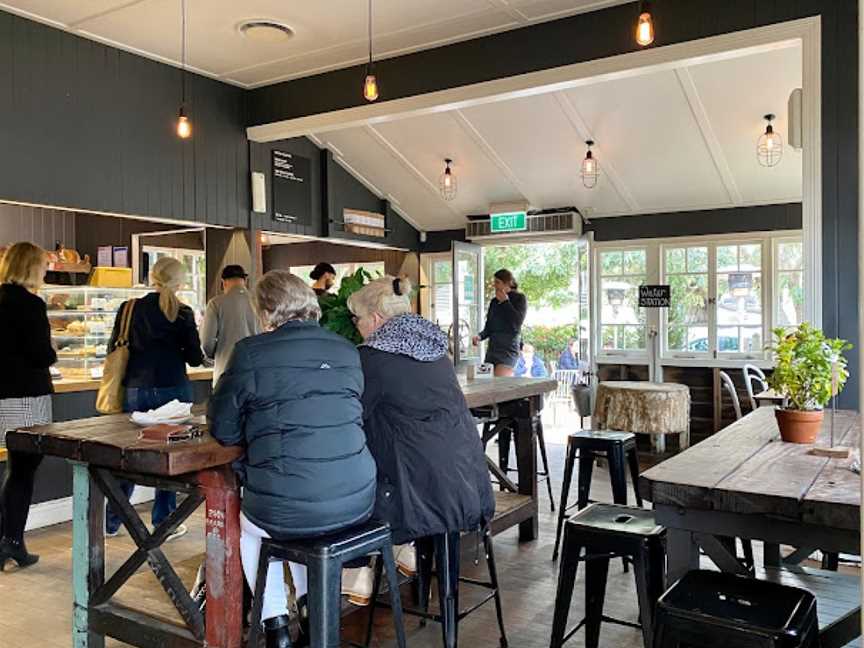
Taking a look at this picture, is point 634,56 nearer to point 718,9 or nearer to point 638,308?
point 718,9

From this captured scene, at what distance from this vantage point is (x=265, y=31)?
16.0 feet

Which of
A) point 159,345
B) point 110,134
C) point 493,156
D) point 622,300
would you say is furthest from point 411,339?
point 622,300

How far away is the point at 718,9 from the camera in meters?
Result: 4.21

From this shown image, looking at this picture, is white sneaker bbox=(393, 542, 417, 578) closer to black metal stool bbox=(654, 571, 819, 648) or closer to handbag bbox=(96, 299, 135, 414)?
black metal stool bbox=(654, 571, 819, 648)

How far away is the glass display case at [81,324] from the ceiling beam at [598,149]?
3.88 meters

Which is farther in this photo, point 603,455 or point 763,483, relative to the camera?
point 603,455

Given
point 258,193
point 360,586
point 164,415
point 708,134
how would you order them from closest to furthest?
point 164,415, point 360,586, point 708,134, point 258,193

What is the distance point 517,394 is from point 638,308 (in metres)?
4.33

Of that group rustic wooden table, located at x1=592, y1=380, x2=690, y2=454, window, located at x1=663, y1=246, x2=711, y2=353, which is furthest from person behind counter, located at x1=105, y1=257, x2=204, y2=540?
window, located at x1=663, y1=246, x2=711, y2=353

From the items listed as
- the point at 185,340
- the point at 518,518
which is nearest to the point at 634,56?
the point at 518,518

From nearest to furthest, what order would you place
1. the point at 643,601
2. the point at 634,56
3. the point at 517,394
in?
the point at 643,601, the point at 517,394, the point at 634,56

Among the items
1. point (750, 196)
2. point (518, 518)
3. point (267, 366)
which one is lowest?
point (518, 518)

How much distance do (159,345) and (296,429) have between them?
2.11 m

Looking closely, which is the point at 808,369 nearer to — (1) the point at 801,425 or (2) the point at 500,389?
(1) the point at 801,425
